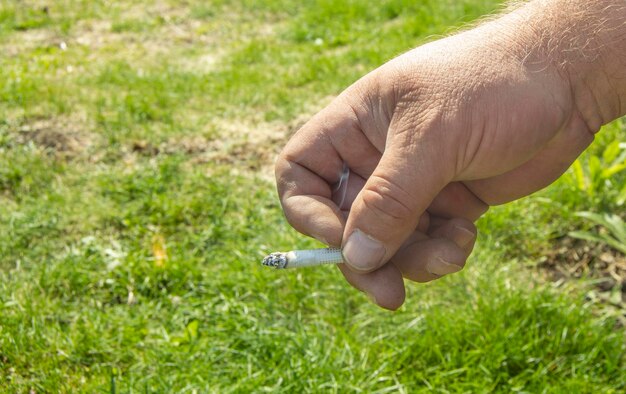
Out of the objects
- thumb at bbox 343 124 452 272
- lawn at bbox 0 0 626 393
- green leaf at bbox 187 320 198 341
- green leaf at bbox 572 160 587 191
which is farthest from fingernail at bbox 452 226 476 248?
green leaf at bbox 572 160 587 191

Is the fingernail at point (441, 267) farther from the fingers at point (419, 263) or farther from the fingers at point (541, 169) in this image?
the fingers at point (541, 169)

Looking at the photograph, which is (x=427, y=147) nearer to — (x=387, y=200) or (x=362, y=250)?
(x=387, y=200)

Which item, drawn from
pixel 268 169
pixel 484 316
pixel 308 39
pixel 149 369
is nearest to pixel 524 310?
pixel 484 316

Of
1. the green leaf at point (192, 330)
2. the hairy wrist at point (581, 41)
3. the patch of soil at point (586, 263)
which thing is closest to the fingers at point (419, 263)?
the hairy wrist at point (581, 41)

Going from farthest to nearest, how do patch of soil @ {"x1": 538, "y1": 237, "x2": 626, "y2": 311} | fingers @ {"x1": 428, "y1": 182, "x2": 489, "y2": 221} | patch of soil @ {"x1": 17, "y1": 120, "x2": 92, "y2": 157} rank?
patch of soil @ {"x1": 17, "y1": 120, "x2": 92, "y2": 157} → patch of soil @ {"x1": 538, "y1": 237, "x2": 626, "y2": 311} → fingers @ {"x1": 428, "y1": 182, "x2": 489, "y2": 221}

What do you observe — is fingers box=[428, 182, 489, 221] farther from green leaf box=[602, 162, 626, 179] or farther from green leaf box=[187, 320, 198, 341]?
green leaf box=[602, 162, 626, 179]

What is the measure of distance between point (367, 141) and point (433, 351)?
0.97m

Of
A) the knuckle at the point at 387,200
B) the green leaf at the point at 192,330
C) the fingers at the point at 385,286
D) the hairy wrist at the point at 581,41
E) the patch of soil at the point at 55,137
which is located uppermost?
the hairy wrist at the point at 581,41

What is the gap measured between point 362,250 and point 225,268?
4.76 feet

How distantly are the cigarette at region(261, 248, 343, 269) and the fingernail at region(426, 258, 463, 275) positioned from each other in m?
0.24

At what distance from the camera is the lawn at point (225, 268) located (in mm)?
2553

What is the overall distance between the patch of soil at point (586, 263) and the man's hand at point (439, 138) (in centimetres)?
118

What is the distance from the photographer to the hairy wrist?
1813 mm

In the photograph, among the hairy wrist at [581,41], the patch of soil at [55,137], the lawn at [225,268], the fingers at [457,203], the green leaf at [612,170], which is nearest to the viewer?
the hairy wrist at [581,41]
